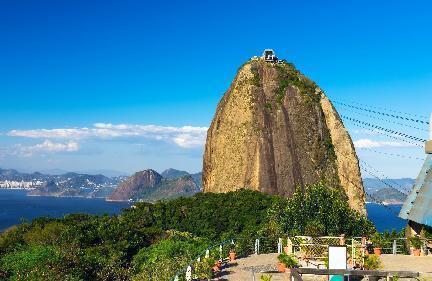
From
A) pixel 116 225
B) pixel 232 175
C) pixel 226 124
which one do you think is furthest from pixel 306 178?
pixel 116 225

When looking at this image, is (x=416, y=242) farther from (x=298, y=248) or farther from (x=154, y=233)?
(x=154, y=233)

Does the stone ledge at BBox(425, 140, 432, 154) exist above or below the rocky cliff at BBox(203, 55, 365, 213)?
below

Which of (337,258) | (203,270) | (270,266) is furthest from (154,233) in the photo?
(337,258)

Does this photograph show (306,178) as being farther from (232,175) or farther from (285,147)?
(232,175)

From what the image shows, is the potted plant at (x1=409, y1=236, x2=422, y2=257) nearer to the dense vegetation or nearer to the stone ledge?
the dense vegetation

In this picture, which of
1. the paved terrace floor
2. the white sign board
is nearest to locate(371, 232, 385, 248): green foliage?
the paved terrace floor

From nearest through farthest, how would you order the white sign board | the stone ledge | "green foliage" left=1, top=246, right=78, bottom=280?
1. the white sign board
2. "green foliage" left=1, top=246, right=78, bottom=280
3. the stone ledge
